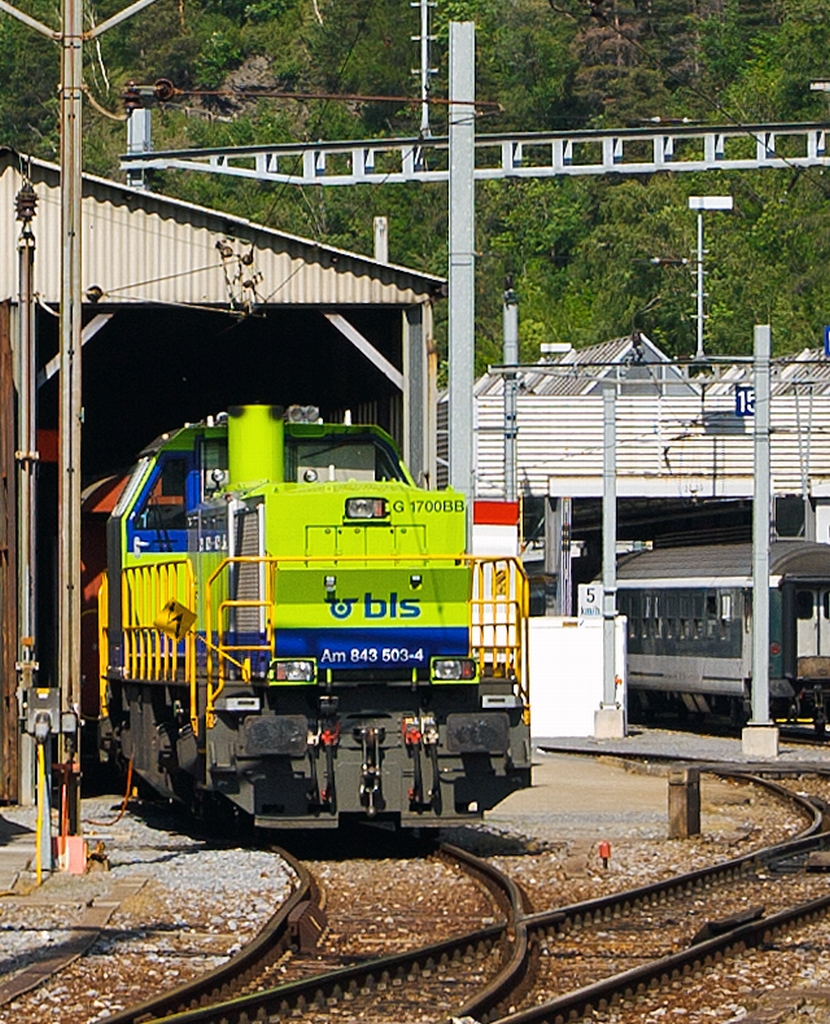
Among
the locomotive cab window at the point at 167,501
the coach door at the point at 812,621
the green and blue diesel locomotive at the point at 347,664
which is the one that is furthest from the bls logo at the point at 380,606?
the coach door at the point at 812,621

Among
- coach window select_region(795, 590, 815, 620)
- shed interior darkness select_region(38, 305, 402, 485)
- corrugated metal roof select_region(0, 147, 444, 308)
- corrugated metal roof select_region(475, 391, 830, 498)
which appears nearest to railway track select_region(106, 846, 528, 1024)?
corrugated metal roof select_region(0, 147, 444, 308)

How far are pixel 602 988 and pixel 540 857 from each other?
6650 mm

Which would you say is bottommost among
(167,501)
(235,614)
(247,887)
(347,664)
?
(247,887)

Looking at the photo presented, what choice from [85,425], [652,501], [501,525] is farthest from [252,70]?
[501,525]

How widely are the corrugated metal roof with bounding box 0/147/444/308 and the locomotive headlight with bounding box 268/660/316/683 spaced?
6428mm

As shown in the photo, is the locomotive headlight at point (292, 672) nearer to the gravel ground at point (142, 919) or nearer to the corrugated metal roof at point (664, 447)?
the gravel ground at point (142, 919)

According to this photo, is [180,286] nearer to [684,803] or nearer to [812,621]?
[684,803]

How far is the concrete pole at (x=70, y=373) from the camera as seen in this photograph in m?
15.9

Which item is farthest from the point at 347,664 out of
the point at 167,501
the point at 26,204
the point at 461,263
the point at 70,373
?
the point at 26,204

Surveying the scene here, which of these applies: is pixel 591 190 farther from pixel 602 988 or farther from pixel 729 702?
pixel 602 988

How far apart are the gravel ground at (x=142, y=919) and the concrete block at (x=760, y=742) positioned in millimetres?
13343

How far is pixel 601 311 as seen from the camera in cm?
10338

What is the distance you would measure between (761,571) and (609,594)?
5.31m

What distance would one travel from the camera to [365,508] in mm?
16125
